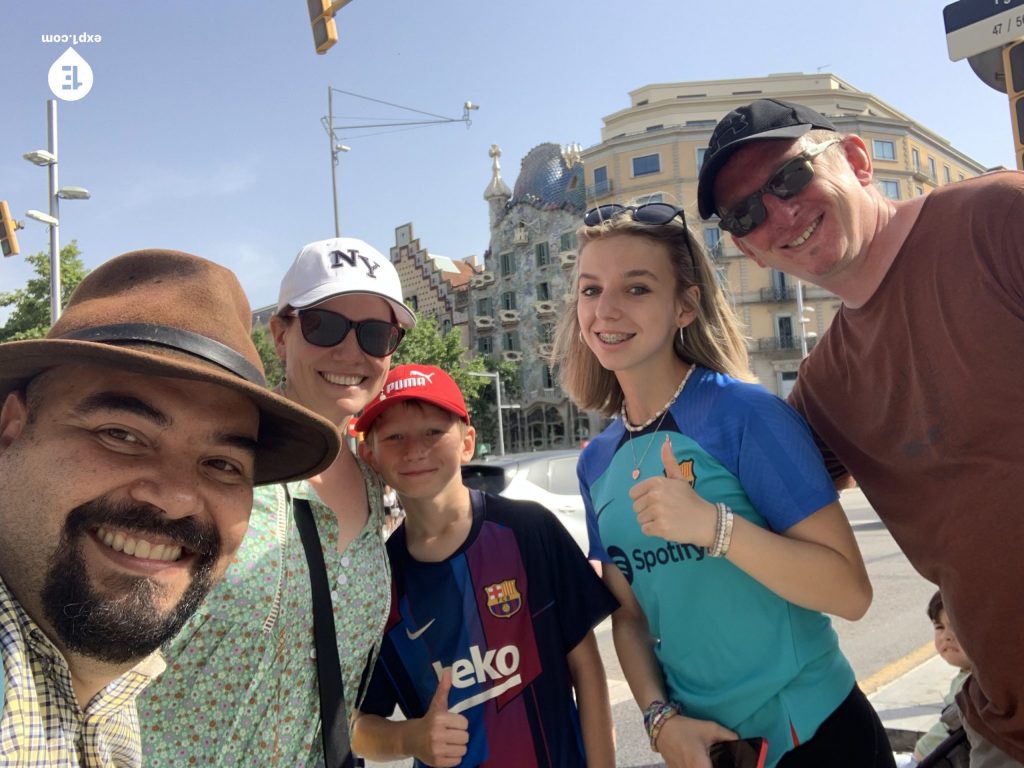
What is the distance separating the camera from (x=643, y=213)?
236cm

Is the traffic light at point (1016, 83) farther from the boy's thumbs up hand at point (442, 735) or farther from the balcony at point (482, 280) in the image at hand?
the balcony at point (482, 280)

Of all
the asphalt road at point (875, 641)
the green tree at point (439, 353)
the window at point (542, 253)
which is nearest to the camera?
the asphalt road at point (875, 641)

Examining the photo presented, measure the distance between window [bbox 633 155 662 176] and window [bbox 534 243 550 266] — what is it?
745 centimetres

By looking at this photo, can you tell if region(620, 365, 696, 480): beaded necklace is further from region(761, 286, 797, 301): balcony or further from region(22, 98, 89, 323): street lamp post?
region(761, 286, 797, 301): balcony

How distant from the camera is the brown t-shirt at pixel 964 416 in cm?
180

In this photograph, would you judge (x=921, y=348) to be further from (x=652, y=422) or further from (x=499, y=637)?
(x=499, y=637)

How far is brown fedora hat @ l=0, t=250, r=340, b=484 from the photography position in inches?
A: 49.3

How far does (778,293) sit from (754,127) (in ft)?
141

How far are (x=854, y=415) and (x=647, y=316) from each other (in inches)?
25.8

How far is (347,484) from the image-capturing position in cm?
227

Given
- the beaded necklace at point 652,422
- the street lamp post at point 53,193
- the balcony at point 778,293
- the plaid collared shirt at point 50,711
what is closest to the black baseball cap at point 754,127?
the beaded necklace at point 652,422

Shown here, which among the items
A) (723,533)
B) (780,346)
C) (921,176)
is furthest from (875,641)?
(921,176)

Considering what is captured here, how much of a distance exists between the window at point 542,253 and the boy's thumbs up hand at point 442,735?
46552 mm

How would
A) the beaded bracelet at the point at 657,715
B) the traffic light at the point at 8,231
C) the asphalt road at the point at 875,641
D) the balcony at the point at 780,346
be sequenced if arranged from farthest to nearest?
the balcony at the point at 780,346 < the traffic light at the point at 8,231 < the asphalt road at the point at 875,641 < the beaded bracelet at the point at 657,715
